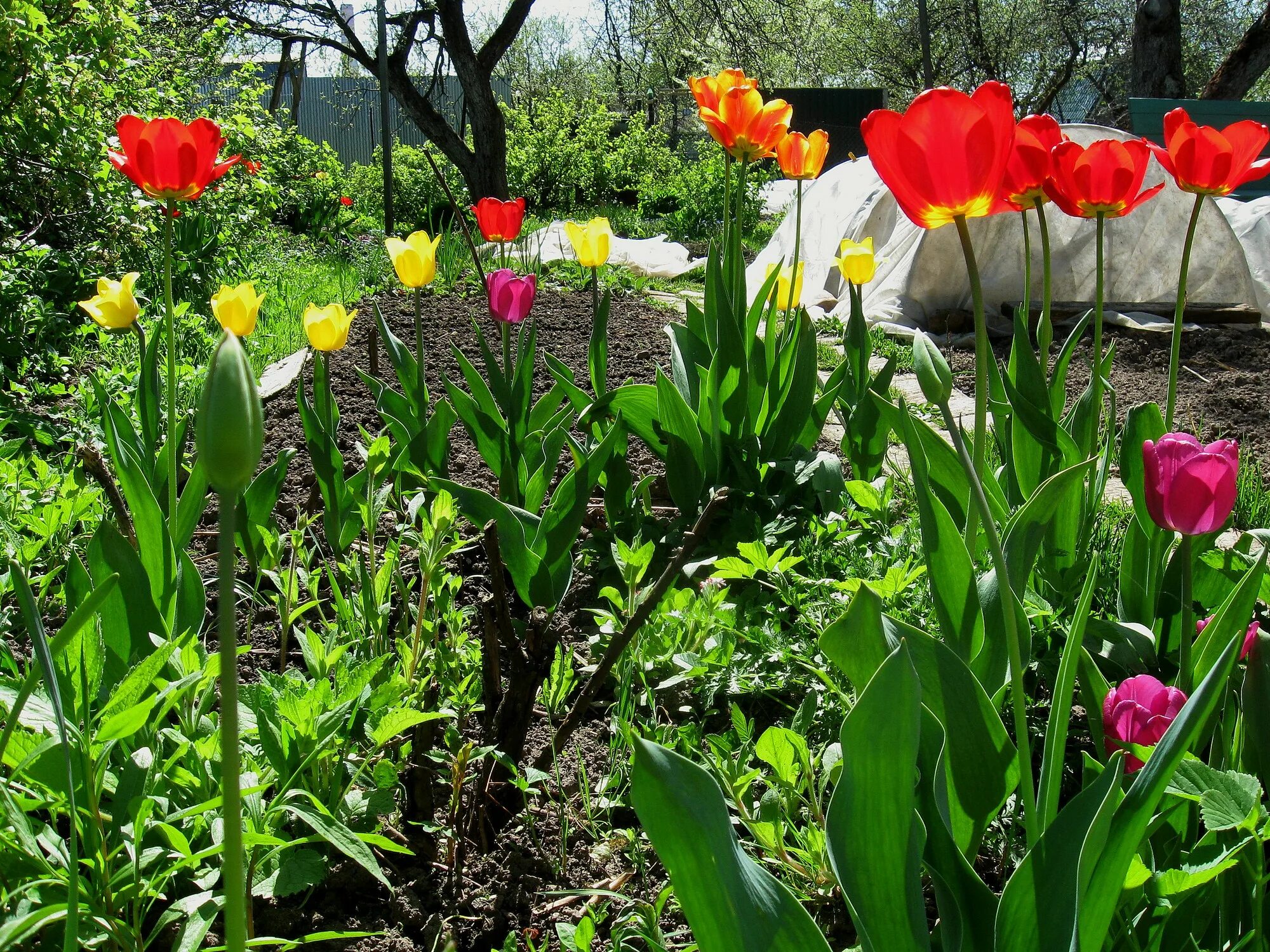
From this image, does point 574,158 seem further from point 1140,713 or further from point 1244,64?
point 1140,713

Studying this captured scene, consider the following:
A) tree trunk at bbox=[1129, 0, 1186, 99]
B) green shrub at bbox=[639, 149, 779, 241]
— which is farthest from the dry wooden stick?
tree trunk at bbox=[1129, 0, 1186, 99]

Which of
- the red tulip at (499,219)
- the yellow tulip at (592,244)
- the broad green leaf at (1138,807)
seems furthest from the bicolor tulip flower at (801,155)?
the broad green leaf at (1138,807)

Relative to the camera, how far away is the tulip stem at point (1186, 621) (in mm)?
955

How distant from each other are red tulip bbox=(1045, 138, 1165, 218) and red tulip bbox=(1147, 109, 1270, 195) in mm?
82

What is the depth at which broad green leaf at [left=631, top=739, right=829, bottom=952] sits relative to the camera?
71 cm

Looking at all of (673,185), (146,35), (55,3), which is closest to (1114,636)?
(55,3)

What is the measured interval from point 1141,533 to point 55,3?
460 centimetres

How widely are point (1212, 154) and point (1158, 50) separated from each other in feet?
40.1

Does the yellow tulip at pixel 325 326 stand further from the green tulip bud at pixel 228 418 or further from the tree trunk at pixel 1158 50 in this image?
the tree trunk at pixel 1158 50

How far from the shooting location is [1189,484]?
920mm

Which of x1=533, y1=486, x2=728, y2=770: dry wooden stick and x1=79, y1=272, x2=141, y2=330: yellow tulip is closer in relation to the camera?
x1=533, y1=486, x2=728, y2=770: dry wooden stick

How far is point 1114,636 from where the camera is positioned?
4.71 ft

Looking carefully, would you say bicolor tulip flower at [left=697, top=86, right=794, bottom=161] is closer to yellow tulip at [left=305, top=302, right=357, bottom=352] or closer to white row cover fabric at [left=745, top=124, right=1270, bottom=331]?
yellow tulip at [left=305, top=302, right=357, bottom=352]

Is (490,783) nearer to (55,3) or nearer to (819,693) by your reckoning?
(819,693)
